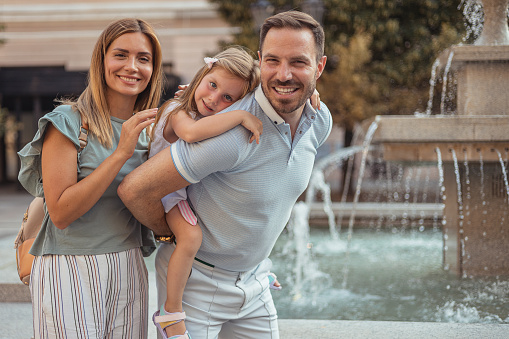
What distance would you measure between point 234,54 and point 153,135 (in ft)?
1.66

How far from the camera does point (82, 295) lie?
2.13 m

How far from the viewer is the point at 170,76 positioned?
739 inches

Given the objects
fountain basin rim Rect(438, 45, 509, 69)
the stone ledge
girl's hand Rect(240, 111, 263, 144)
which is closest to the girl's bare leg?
girl's hand Rect(240, 111, 263, 144)

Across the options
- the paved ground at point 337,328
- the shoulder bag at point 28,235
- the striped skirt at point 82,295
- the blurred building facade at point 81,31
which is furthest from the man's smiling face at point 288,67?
the blurred building facade at point 81,31

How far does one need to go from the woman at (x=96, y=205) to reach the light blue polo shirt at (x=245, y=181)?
31 centimetres

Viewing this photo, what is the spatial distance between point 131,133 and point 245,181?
47 centimetres

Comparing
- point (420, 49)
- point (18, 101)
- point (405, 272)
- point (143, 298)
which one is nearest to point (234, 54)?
point (143, 298)

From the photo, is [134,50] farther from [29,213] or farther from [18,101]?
[18,101]

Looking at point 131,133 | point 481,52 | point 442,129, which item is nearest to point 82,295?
point 131,133

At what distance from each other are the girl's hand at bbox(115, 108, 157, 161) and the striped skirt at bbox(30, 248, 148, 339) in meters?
0.45

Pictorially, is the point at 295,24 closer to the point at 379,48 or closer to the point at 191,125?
the point at 191,125

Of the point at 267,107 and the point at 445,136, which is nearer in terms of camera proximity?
the point at 267,107

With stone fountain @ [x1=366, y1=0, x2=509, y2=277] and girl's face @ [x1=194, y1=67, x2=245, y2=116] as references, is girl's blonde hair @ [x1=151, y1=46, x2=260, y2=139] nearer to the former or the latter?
girl's face @ [x1=194, y1=67, x2=245, y2=116]

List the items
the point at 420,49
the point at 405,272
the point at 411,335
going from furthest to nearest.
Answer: the point at 420,49, the point at 405,272, the point at 411,335
